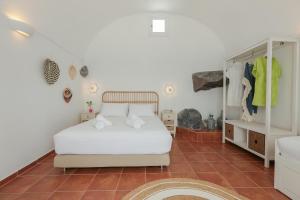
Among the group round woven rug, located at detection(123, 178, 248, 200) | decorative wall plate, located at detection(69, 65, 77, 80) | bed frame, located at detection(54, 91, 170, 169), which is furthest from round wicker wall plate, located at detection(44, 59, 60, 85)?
round woven rug, located at detection(123, 178, 248, 200)

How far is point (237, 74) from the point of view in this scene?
3.45 meters

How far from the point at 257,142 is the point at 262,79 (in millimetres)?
1060

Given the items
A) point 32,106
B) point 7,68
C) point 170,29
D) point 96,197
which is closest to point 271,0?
point 170,29

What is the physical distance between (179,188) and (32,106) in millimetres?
2491

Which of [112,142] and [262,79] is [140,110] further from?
[262,79]

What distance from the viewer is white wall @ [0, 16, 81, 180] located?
6.79ft

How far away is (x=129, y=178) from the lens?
85.2 inches

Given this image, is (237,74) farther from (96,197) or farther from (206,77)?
(96,197)

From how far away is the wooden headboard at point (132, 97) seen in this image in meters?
4.68

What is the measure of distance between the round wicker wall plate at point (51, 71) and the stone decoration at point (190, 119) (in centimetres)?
319

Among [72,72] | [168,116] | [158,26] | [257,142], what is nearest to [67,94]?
[72,72]

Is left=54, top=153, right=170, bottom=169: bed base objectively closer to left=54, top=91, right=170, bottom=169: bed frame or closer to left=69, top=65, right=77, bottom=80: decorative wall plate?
left=54, top=91, right=170, bottom=169: bed frame

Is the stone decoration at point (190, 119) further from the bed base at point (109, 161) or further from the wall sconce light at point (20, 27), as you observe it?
the wall sconce light at point (20, 27)

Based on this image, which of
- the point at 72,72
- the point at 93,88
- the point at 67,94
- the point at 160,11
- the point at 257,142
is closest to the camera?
the point at 257,142
